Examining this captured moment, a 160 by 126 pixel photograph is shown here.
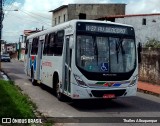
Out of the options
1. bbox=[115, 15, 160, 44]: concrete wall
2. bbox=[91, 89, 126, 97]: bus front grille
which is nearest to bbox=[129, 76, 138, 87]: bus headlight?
bbox=[91, 89, 126, 97]: bus front grille


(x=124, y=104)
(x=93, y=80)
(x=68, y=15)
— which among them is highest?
(x=68, y=15)

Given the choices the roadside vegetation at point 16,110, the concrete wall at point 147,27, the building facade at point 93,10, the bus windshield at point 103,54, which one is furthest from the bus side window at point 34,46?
the building facade at point 93,10

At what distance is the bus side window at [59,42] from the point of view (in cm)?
1436

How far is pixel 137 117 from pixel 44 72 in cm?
736

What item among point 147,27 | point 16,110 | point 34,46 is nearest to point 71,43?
point 16,110

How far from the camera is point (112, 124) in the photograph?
10.1 metres

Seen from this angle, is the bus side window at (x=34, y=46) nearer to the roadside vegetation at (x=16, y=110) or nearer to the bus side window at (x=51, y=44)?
the bus side window at (x=51, y=44)

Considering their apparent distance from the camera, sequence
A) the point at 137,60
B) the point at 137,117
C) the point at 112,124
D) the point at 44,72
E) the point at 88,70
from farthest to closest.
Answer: the point at 44,72, the point at 137,60, the point at 88,70, the point at 137,117, the point at 112,124

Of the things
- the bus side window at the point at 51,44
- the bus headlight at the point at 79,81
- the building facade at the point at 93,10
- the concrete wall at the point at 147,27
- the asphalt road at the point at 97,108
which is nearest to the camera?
the asphalt road at the point at 97,108

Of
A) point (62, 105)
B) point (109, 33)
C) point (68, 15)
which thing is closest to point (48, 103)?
point (62, 105)

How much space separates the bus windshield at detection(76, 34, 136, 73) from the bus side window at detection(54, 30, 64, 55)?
6.09 feet

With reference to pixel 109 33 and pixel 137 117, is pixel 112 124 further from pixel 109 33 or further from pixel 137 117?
pixel 109 33

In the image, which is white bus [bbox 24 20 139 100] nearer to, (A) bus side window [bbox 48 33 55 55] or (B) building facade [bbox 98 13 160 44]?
(A) bus side window [bbox 48 33 55 55]

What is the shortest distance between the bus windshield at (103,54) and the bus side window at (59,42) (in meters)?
1.86
